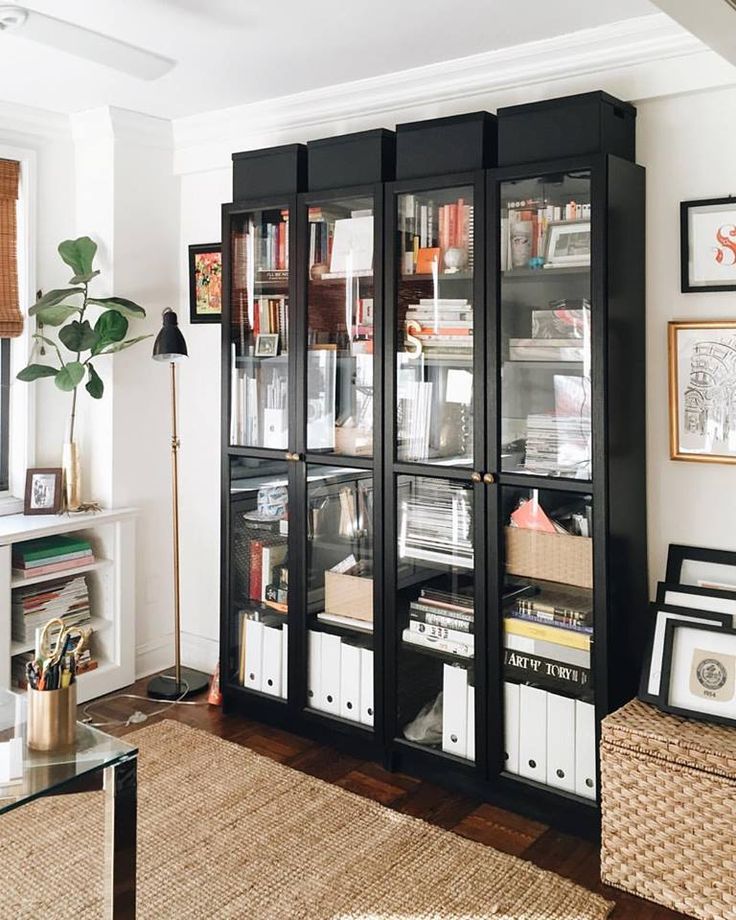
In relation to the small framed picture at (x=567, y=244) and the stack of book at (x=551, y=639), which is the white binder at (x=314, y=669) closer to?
the stack of book at (x=551, y=639)

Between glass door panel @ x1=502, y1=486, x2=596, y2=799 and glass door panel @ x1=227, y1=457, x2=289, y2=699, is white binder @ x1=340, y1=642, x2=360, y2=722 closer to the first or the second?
glass door panel @ x1=227, y1=457, x2=289, y2=699

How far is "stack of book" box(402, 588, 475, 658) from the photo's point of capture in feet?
10.3

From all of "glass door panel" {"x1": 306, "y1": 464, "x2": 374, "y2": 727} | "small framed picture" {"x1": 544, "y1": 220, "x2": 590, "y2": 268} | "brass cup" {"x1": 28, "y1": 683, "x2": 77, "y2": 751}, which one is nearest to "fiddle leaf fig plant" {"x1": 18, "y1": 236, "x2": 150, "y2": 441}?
"glass door panel" {"x1": 306, "y1": 464, "x2": 374, "y2": 727}

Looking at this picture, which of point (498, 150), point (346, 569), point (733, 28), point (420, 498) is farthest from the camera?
point (346, 569)

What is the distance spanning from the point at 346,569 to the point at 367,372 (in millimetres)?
747

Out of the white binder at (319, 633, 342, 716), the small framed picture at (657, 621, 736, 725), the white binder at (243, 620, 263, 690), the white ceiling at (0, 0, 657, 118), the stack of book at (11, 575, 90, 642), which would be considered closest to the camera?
the small framed picture at (657, 621, 736, 725)

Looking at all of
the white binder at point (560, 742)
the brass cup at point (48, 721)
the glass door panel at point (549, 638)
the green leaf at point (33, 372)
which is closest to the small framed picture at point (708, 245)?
the glass door panel at point (549, 638)

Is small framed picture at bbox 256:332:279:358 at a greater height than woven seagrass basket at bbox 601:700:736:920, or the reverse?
small framed picture at bbox 256:332:279:358

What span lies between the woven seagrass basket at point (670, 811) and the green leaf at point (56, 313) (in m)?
2.72

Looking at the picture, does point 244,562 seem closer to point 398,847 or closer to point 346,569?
point 346,569

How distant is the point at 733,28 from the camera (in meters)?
2.05

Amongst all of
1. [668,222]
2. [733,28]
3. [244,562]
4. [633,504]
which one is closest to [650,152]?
[668,222]

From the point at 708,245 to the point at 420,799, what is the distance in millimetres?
2047

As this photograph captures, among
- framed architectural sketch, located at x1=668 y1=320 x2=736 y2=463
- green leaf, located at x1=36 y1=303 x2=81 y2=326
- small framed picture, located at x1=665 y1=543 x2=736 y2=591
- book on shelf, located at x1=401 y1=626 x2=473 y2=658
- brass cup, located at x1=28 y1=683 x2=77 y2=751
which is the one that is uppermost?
green leaf, located at x1=36 y1=303 x2=81 y2=326
